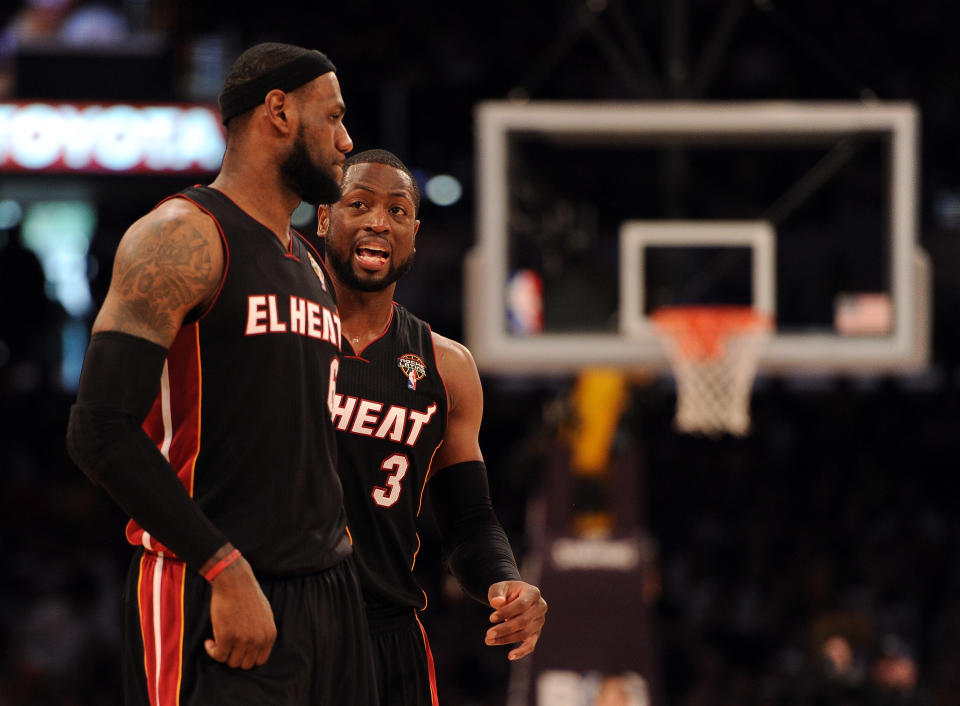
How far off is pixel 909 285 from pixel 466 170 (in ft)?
23.5

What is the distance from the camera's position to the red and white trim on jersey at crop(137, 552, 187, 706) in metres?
2.57

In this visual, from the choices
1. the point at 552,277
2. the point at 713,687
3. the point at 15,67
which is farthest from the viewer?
the point at 15,67

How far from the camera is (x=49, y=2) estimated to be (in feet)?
43.3

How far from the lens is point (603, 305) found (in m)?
9.88

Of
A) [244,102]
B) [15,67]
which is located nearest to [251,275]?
[244,102]

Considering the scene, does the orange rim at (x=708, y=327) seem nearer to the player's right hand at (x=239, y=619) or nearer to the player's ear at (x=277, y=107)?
the player's ear at (x=277, y=107)

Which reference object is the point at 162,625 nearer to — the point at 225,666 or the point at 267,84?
the point at 225,666

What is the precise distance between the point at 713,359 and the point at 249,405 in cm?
611

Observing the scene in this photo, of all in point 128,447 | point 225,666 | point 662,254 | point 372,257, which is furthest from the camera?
point 662,254

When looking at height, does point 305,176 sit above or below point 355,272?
above

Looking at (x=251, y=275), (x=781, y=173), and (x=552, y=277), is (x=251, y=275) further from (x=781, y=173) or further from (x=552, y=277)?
(x=781, y=173)

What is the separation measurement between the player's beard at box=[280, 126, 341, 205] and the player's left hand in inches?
35.5

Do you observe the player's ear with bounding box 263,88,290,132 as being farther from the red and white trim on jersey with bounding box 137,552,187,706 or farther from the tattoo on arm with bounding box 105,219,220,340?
the red and white trim on jersey with bounding box 137,552,187,706

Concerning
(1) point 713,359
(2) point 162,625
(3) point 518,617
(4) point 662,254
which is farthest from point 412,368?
(4) point 662,254
